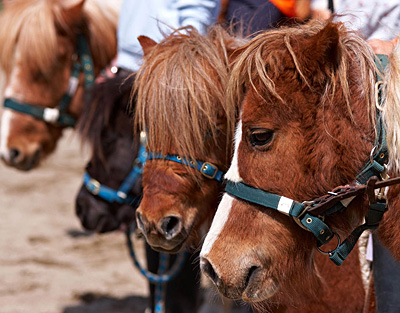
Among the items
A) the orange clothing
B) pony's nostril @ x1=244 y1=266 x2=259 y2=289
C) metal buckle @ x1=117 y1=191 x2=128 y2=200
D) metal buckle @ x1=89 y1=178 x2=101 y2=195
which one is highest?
the orange clothing

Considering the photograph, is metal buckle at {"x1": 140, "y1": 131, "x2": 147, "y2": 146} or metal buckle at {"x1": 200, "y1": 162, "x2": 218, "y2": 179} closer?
metal buckle at {"x1": 200, "y1": 162, "x2": 218, "y2": 179}

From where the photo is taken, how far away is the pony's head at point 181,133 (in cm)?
206

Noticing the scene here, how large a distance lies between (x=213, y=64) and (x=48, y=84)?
1923 millimetres

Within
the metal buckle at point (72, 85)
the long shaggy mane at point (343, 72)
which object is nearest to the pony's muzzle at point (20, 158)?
the metal buckle at point (72, 85)

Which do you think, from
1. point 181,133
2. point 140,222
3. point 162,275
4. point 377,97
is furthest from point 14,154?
point 377,97

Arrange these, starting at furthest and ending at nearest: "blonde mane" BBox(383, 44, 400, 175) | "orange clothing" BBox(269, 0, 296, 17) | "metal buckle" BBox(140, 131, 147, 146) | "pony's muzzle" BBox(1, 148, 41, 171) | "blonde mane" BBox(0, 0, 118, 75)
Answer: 1. "pony's muzzle" BBox(1, 148, 41, 171)
2. "blonde mane" BBox(0, 0, 118, 75)
3. "orange clothing" BBox(269, 0, 296, 17)
4. "metal buckle" BBox(140, 131, 147, 146)
5. "blonde mane" BBox(383, 44, 400, 175)

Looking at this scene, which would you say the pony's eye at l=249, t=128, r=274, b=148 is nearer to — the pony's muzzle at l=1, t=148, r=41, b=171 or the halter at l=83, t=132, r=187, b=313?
the halter at l=83, t=132, r=187, b=313

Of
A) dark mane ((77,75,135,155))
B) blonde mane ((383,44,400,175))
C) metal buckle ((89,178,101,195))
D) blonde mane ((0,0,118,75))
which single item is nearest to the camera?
blonde mane ((383,44,400,175))

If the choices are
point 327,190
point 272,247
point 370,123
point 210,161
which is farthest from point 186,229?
point 370,123

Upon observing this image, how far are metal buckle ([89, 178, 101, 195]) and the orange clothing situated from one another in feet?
4.29

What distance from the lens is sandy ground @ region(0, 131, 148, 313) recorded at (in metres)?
4.25

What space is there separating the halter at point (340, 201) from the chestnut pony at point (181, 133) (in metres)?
0.49

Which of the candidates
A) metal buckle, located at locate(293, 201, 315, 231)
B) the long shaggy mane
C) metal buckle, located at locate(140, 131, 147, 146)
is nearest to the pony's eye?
the long shaggy mane

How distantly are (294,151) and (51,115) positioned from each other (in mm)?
2497
